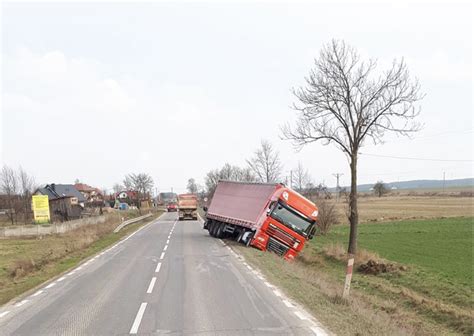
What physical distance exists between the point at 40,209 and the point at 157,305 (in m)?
46.6

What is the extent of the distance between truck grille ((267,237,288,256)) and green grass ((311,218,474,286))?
5650mm

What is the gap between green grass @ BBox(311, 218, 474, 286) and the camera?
64.2 feet

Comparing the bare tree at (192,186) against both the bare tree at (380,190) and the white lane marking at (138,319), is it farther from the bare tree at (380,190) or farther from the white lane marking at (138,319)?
the white lane marking at (138,319)

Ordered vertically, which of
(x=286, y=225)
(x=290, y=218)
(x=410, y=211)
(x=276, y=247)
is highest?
(x=290, y=218)

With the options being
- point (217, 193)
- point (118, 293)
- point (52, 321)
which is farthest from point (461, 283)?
point (217, 193)

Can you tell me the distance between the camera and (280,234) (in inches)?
880

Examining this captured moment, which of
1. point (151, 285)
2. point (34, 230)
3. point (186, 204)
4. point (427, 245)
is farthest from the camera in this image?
point (186, 204)

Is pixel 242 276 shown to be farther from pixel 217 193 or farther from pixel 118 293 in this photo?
pixel 217 193

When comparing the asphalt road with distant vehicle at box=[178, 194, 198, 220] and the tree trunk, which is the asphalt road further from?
distant vehicle at box=[178, 194, 198, 220]

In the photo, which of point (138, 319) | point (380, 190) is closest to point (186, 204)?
point (138, 319)

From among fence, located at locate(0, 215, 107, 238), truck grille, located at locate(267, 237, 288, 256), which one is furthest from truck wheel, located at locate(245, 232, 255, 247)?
fence, located at locate(0, 215, 107, 238)

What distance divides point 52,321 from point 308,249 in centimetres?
2103

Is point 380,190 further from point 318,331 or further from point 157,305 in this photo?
point 318,331

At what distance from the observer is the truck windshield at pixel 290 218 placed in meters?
22.2
